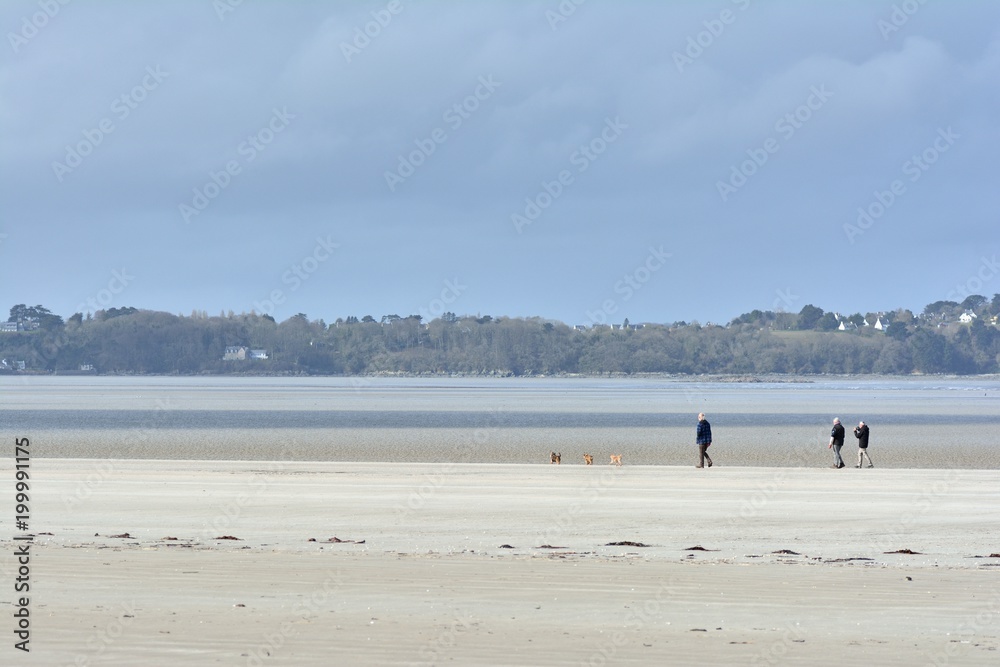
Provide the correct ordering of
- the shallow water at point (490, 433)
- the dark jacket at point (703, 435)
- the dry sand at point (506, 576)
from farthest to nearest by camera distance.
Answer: the shallow water at point (490, 433) < the dark jacket at point (703, 435) < the dry sand at point (506, 576)

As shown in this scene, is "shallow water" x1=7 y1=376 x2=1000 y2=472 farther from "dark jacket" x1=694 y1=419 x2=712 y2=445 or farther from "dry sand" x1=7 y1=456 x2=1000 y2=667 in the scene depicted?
"dry sand" x1=7 y1=456 x2=1000 y2=667

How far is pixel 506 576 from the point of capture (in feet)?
46.4

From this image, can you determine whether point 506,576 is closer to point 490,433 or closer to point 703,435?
point 703,435

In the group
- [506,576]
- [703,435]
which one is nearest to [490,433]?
[703,435]

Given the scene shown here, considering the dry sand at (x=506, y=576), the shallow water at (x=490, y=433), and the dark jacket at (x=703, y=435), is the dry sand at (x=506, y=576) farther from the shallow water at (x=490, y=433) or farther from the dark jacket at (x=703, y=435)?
the shallow water at (x=490, y=433)

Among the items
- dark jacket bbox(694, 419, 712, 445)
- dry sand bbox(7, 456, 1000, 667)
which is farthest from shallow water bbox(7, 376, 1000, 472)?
dry sand bbox(7, 456, 1000, 667)

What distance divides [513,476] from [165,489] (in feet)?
28.7

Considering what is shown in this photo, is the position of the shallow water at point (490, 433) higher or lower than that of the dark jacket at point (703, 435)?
lower

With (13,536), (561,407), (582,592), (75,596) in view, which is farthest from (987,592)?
(561,407)

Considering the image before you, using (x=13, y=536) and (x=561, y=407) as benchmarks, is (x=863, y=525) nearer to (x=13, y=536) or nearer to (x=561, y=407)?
(x=13, y=536)

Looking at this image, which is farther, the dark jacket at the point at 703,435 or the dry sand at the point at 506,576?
the dark jacket at the point at 703,435

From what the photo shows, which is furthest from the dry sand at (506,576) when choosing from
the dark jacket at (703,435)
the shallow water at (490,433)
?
the shallow water at (490,433)

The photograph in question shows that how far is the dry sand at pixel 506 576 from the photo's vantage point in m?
10.5

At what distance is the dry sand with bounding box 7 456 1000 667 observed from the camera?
412 inches
